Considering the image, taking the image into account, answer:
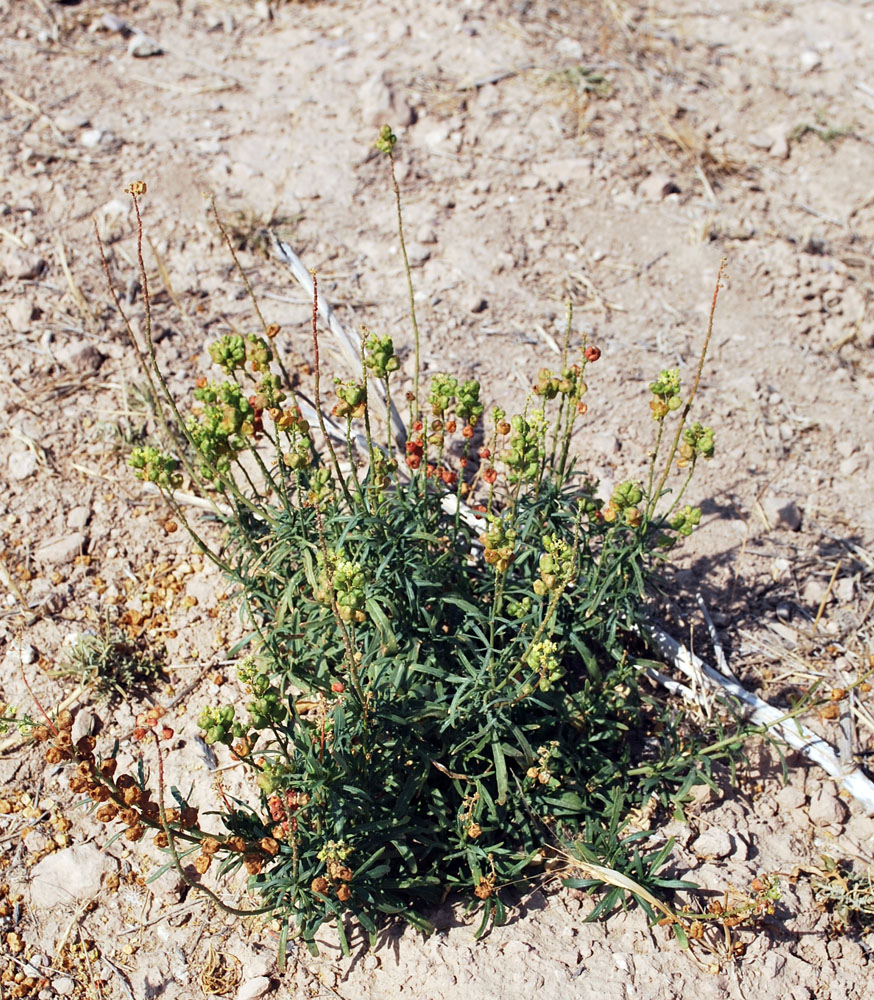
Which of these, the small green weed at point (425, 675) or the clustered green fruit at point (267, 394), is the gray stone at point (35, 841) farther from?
the clustered green fruit at point (267, 394)

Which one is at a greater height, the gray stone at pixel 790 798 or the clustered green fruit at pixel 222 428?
the clustered green fruit at pixel 222 428

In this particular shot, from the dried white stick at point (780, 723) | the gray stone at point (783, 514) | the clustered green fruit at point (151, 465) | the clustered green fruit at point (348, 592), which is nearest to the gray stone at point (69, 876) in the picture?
the clustered green fruit at point (151, 465)

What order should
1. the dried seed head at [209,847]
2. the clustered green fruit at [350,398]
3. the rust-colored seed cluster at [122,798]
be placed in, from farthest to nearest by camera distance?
1. the clustered green fruit at [350,398]
2. the dried seed head at [209,847]
3. the rust-colored seed cluster at [122,798]

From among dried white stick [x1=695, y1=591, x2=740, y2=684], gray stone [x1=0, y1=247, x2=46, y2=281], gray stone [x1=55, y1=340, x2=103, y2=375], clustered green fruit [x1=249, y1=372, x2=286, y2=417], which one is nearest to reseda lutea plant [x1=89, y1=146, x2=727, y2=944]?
clustered green fruit [x1=249, y1=372, x2=286, y2=417]

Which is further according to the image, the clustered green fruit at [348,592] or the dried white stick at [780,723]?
→ the dried white stick at [780,723]

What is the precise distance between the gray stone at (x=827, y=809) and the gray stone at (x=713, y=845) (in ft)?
1.35

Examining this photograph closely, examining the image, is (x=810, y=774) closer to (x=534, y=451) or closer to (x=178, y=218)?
(x=534, y=451)

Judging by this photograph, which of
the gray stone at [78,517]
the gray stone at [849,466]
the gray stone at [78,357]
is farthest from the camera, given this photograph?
the gray stone at [78,357]

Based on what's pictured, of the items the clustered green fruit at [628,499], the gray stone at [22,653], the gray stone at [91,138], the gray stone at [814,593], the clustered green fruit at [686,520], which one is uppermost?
the gray stone at [91,138]

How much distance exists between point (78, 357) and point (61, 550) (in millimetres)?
1174

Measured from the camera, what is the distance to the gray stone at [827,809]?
139 inches

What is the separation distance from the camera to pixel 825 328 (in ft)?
17.5

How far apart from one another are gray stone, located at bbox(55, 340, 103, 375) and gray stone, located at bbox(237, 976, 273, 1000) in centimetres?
314

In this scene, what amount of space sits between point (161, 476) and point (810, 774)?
2.76 meters
